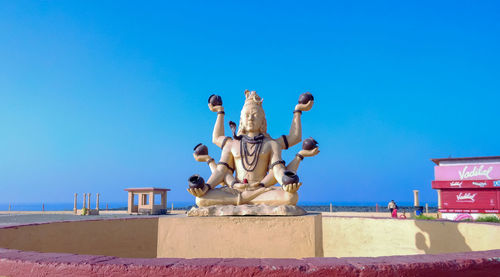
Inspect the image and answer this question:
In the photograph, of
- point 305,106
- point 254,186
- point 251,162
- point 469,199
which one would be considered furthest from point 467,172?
point 254,186

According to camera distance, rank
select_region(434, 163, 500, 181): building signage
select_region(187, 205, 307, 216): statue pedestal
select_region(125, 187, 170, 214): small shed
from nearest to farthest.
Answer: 1. select_region(187, 205, 307, 216): statue pedestal
2. select_region(434, 163, 500, 181): building signage
3. select_region(125, 187, 170, 214): small shed

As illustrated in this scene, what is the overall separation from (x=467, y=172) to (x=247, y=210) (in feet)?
50.8

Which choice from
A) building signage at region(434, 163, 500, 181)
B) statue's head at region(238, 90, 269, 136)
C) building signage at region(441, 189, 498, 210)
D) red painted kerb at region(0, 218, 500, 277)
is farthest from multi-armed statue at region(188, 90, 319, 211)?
building signage at region(434, 163, 500, 181)

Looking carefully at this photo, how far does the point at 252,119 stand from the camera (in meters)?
6.19

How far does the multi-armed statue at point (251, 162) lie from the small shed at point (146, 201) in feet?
57.3

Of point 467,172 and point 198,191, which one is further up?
point 467,172

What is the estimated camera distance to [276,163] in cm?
582

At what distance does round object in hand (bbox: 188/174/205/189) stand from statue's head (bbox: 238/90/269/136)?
132 cm

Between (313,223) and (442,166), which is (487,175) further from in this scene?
(313,223)

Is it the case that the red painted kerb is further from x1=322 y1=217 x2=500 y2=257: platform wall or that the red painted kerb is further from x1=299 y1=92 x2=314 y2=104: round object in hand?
x1=299 y1=92 x2=314 y2=104: round object in hand

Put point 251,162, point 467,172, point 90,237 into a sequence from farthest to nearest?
point 467,172 → point 251,162 → point 90,237

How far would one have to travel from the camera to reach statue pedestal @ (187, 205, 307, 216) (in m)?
4.98

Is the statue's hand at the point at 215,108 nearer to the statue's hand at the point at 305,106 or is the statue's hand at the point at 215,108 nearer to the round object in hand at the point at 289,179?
the statue's hand at the point at 305,106

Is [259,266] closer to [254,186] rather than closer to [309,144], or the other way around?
[254,186]
